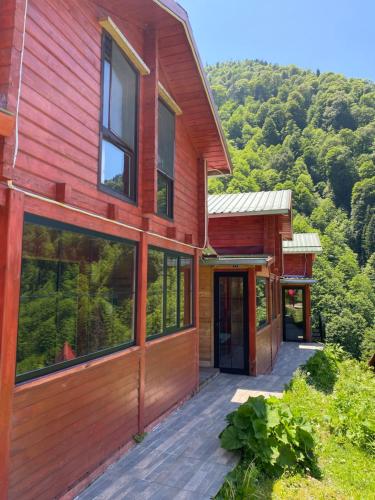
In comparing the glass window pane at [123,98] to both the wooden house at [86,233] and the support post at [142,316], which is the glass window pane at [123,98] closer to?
the wooden house at [86,233]

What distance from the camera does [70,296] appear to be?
3859 millimetres

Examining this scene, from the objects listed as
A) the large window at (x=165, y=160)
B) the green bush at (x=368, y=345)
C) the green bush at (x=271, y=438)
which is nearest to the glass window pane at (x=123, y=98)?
the large window at (x=165, y=160)

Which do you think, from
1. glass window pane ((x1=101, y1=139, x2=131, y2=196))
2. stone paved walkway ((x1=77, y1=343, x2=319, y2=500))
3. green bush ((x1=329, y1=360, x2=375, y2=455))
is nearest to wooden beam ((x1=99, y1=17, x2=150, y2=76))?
glass window pane ((x1=101, y1=139, x2=131, y2=196))

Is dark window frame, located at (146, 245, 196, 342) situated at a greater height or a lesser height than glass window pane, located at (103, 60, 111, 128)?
lesser

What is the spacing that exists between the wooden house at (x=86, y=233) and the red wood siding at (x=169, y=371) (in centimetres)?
4

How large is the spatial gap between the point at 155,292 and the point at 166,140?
8.49ft

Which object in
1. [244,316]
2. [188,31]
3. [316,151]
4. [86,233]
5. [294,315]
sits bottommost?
[294,315]

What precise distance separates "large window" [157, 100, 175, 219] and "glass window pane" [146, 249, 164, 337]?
0.78m

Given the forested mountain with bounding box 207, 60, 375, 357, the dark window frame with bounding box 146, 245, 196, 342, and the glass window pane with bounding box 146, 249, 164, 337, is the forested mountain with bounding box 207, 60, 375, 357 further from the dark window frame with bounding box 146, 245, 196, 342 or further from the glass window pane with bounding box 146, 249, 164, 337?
the glass window pane with bounding box 146, 249, 164, 337

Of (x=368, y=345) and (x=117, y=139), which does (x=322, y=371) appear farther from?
(x=368, y=345)

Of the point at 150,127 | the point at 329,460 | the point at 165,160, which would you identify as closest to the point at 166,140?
the point at 165,160

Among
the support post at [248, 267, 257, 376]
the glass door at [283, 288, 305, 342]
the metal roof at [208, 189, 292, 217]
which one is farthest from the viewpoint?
the glass door at [283, 288, 305, 342]

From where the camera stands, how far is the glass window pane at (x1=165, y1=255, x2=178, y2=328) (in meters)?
5.93

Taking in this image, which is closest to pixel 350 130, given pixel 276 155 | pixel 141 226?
pixel 276 155
